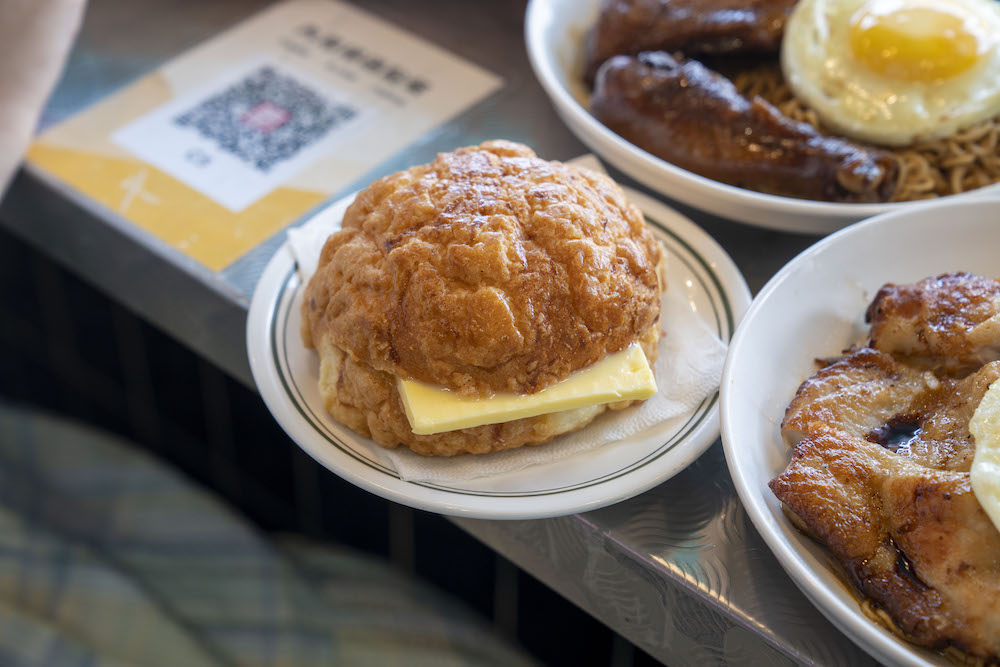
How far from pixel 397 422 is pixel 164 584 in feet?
4.28

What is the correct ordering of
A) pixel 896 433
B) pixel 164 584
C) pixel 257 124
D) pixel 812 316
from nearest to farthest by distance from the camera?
pixel 896 433 < pixel 812 316 < pixel 164 584 < pixel 257 124

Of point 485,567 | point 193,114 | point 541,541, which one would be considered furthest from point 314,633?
point 193,114

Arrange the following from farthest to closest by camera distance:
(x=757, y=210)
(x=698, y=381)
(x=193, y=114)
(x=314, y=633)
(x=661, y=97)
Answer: (x=193, y=114), (x=314, y=633), (x=661, y=97), (x=757, y=210), (x=698, y=381)

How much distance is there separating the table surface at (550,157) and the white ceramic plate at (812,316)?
184 mm

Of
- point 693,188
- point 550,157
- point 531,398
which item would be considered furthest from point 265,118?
point 531,398

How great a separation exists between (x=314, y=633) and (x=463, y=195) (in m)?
1.41

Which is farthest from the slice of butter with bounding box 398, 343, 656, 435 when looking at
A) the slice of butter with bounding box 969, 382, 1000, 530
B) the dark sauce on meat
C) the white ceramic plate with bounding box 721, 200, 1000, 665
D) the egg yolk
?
the egg yolk

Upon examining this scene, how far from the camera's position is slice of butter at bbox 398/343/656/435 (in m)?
1.50

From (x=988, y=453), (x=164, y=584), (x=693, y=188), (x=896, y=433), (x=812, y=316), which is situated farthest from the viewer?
(x=164, y=584)

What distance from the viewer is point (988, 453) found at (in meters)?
1.29

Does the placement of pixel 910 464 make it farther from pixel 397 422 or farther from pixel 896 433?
pixel 397 422

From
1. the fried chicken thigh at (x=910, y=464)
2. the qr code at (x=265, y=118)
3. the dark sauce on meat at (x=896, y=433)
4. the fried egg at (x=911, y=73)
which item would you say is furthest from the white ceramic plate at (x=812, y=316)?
the qr code at (x=265, y=118)

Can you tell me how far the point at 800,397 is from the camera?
1.57 m

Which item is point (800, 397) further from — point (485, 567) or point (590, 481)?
point (485, 567)
